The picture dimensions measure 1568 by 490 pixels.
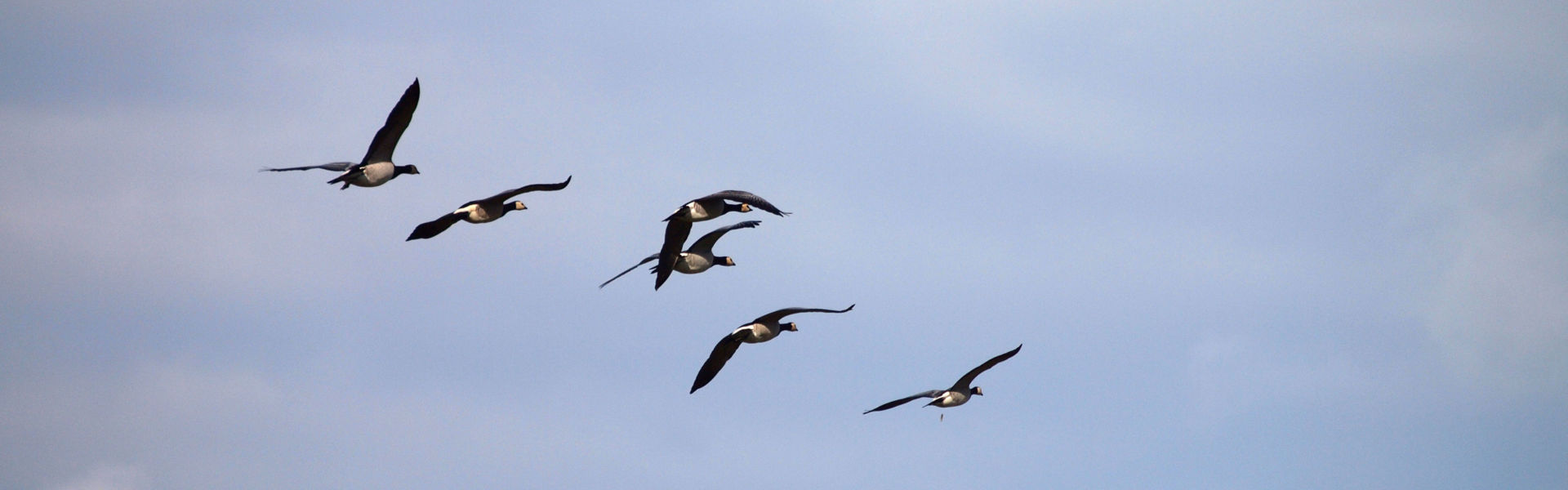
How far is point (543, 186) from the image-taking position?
83.4 feet

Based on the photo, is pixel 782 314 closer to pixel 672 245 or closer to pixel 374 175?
pixel 672 245

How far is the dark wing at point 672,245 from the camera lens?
2991 centimetres

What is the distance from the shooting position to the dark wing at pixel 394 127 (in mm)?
26859

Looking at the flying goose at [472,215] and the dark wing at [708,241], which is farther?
the dark wing at [708,241]

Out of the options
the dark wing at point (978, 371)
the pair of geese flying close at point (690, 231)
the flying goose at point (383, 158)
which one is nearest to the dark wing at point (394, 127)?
the flying goose at point (383, 158)

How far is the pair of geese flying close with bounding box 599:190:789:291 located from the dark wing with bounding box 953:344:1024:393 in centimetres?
542

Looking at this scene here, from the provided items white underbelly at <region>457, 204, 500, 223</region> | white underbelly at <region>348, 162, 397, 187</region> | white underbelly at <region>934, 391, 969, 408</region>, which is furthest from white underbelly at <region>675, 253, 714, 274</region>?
white underbelly at <region>348, 162, 397, 187</region>

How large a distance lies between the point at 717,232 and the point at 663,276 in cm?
215

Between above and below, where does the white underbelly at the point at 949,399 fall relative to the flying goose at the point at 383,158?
below

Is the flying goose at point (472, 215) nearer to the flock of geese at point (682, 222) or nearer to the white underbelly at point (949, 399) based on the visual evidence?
the flock of geese at point (682, 222)

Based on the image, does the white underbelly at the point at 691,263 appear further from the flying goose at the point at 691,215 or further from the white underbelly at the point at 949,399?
the white underbelly at the point at 949,399

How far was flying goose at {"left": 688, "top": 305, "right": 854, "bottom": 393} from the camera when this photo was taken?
2994 cm

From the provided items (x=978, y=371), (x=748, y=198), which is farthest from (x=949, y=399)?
(x=748, y=198)

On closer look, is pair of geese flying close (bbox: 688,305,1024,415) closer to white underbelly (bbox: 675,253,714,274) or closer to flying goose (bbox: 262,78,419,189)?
white underbelly (bbox: 675,253,714,274)
